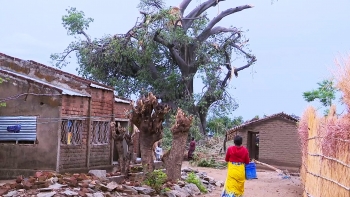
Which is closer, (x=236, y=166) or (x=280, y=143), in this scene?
(x=236, y=166)

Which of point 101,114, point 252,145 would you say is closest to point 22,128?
point 101,114

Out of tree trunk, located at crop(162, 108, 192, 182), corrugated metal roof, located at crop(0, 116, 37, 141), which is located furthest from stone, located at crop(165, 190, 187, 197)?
corrugated metal roof, located at crop(0, 116, 37, 141)

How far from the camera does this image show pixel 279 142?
66.6 feet

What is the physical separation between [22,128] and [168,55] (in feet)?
53.0

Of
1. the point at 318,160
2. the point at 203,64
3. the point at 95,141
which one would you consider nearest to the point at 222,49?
the point at 203,64

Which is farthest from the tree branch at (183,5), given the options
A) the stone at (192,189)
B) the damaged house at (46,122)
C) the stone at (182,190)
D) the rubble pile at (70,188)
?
the rubble pile at (70,188)

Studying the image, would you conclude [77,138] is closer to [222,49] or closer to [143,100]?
[143,100]

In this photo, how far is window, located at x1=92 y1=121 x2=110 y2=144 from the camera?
54.1ft

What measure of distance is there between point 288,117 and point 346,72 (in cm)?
1427

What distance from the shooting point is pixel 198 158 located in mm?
23219

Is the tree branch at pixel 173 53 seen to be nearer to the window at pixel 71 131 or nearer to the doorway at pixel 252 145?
the doorway at pixel 252 145

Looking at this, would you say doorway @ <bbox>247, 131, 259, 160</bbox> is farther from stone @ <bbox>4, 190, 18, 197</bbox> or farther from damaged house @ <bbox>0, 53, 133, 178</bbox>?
stone @ <bbox>4, 190, 18, 197</bbox>

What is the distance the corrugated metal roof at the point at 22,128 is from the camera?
48.2ft

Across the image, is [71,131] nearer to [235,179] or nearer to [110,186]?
[110,186]
